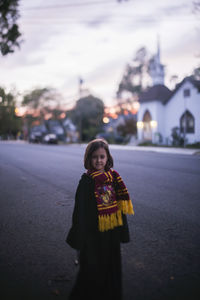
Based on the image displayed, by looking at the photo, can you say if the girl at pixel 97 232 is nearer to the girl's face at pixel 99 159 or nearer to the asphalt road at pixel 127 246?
the girl's face at pixel 99 159

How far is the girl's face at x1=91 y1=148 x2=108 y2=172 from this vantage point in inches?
101

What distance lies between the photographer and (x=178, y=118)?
106ft

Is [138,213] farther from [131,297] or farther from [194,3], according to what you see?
[194,3]

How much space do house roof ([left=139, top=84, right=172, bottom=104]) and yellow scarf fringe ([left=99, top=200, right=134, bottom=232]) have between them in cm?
3249

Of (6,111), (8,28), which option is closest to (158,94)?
(6,111)

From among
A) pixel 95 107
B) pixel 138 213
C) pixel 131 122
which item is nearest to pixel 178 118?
pixel 131 122

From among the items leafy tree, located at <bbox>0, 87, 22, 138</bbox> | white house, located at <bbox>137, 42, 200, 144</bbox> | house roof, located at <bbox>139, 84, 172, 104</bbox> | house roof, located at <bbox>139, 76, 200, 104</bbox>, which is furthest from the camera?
house roof, located at <bbox>139, 84, 172, 104</bbox>

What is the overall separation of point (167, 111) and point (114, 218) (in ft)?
108

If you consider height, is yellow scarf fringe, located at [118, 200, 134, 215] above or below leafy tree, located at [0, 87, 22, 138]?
below

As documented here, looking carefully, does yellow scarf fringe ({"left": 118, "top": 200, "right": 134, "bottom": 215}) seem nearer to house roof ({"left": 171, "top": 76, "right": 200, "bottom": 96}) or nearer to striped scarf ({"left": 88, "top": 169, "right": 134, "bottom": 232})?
striped scarf ({"left": 88, "top": 169, "right": 134, "bottom": 232})

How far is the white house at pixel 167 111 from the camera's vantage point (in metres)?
29.7

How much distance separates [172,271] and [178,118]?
1217 inches

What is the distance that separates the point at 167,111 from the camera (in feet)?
111

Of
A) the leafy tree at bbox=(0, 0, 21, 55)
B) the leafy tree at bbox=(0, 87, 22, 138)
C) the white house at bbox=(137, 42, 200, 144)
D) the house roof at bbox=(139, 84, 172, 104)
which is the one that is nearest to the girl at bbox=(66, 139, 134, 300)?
the leafy tree at bbox=(0, 0, 21, 55)
